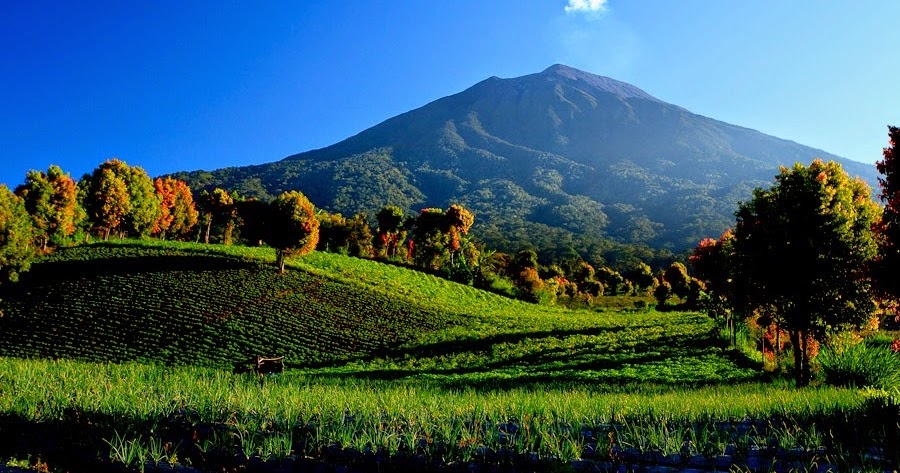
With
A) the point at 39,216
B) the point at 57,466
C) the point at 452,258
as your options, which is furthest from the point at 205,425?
the point at 452,258

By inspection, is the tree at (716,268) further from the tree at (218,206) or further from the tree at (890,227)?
the tree at (218,206)

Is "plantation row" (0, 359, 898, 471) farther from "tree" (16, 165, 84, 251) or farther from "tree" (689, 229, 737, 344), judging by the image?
"tree" (16, 165, 84, 251)

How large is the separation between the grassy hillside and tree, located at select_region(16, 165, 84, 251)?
4.53 m

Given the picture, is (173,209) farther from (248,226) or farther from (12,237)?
(12,237)

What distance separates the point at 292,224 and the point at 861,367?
40.8 metres

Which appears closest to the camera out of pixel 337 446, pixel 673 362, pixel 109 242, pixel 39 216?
pixel 337 446

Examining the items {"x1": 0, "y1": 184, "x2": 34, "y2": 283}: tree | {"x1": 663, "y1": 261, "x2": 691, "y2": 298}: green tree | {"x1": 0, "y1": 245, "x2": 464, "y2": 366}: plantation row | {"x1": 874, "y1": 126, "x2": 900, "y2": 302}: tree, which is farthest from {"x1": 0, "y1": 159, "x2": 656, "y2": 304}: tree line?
{"x1": 874, "y1": 126, "x2": 900, "y2": 302}: tree

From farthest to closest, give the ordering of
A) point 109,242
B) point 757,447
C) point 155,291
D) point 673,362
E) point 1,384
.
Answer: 1. point 109,242
2. point 155,291
3. point 673,362
4. point 1,384
5. point 757,447

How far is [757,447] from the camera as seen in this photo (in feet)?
22.7

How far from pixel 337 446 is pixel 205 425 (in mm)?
2736

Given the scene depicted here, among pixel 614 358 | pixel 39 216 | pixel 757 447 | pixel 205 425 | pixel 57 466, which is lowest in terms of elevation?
Result: pixel 614 358

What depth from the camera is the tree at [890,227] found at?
34.9 feet

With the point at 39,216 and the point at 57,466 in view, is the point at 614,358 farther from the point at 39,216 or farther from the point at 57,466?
the point at 39,216

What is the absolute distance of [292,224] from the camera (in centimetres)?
4584
